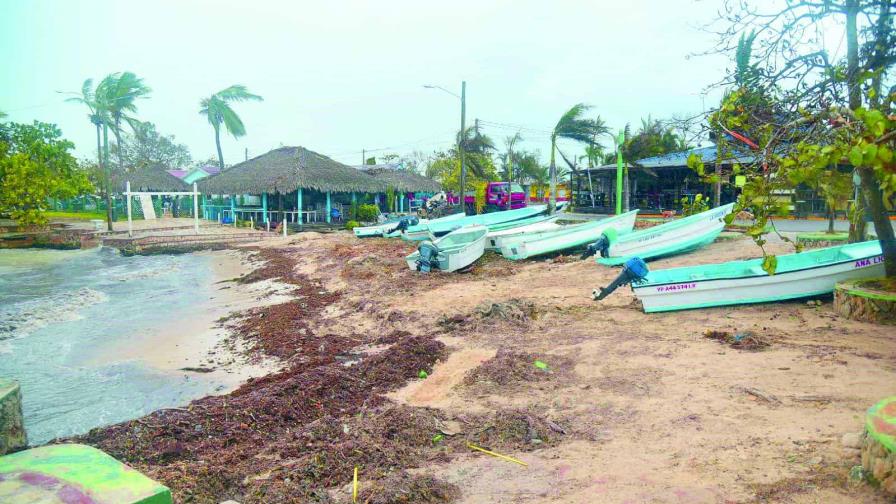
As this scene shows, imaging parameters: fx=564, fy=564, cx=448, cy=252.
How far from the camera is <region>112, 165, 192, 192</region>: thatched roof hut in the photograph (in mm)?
41469

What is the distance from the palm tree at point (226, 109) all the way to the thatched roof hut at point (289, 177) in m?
10.6

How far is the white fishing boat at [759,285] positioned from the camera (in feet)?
27.4

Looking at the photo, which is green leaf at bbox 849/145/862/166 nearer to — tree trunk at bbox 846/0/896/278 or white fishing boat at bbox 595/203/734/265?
tree trunk at bbox 846/0/896/278

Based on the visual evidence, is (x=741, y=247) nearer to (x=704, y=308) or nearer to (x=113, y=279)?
(x=704, y=308)

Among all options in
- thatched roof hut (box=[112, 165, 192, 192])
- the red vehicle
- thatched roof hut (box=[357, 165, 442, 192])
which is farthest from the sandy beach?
thatched roof hut (box=[112, 165, 192, 192])

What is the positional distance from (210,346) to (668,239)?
10.9 meters

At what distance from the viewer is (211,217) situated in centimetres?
4088

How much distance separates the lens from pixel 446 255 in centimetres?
1454

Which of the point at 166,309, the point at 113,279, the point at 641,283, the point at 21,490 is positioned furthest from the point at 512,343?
the point at 113,279

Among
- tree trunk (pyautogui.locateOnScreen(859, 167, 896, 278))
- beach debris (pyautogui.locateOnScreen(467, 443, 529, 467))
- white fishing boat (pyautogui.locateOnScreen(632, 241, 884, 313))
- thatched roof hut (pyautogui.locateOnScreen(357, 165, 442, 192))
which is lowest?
beach debris (pyautogui.locateOnScreen(467, 443, 529, 467))

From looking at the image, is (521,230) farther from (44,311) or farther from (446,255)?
(44,311)

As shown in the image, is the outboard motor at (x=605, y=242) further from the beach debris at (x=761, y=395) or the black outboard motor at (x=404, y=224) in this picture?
the black outboard motor at (x=404, y=224)

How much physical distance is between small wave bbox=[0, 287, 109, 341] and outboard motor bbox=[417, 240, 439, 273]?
7900 mm

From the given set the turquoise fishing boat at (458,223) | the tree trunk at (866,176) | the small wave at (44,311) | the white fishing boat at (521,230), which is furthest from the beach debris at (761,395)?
the turquoise fishing boat at (458,223)
